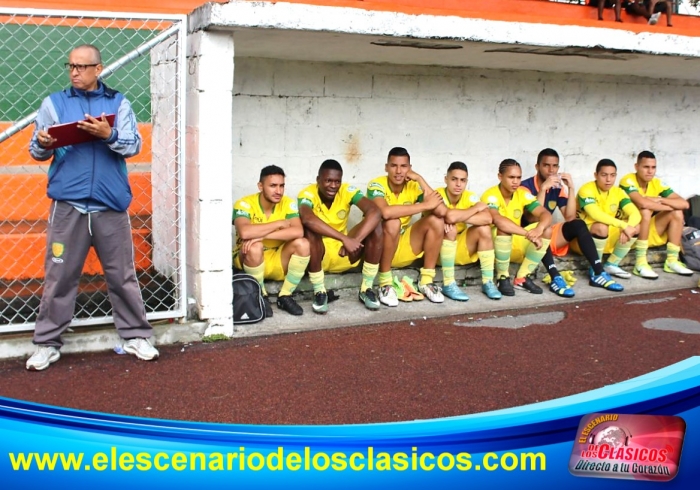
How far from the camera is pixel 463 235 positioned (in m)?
7.47

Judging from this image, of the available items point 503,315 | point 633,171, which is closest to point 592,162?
point 633,171

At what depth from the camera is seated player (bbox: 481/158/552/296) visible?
24.1ft

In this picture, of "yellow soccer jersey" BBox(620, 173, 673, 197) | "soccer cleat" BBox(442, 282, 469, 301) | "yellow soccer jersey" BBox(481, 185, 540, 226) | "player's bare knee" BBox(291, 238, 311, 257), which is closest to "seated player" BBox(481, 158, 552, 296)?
"yellow soccer jersey" BBox(481, 185, 540, 226)

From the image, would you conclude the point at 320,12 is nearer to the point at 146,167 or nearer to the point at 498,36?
the point at 498,36

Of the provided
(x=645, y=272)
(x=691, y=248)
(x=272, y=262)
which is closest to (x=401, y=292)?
(x=272, y=262)

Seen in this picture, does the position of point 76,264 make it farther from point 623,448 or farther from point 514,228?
point 514,228

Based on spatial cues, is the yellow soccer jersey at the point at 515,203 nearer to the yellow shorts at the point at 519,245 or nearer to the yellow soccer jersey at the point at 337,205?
the yellow shorts at the point at 519,245

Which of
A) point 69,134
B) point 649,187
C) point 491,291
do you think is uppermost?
point 69,134

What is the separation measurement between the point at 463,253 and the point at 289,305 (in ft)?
6.30

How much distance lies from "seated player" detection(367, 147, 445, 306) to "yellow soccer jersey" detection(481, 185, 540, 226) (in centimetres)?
76

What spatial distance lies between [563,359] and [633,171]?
14.6ft

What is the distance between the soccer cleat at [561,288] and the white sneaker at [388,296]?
166 cm

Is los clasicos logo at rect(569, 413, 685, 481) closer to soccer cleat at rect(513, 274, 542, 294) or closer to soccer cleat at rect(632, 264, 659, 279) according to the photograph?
soccer cleat at rect(513, 274, 542, 294)

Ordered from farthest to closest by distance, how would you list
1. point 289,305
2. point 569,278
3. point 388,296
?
point 569,278, point 388,296, point 289,305
